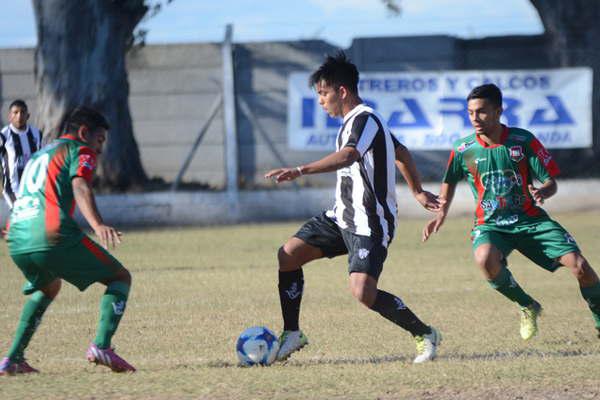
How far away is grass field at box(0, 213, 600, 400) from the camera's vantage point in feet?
19.3

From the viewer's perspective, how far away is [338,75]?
6730mm

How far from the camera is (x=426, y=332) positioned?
6738mm

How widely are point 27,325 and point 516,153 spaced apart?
3.37 metres

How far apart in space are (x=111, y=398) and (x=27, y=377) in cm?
83

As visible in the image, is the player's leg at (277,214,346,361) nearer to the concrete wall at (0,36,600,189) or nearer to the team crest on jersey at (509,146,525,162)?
the team crest on jersey at (509,146,525,162)

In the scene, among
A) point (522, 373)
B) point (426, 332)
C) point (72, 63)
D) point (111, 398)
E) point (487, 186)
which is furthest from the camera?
point (72, 63)

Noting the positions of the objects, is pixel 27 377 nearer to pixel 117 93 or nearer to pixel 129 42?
pixel 117 93

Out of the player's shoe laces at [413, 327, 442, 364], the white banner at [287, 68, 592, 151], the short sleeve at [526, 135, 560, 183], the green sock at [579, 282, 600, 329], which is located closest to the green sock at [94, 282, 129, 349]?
the player's shoe laces at [413, 327, 442, 364]

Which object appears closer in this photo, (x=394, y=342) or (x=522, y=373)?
(x=522, y=373)

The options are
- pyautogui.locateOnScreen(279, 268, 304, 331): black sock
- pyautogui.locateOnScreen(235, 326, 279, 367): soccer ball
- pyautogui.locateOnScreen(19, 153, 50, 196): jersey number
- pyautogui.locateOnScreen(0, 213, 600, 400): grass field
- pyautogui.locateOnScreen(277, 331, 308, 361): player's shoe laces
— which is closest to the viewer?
pyautogui.locateOnScreen(0, 213, 600, 400): grass field

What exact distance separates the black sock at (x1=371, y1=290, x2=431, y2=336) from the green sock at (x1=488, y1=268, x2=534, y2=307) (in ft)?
3.25

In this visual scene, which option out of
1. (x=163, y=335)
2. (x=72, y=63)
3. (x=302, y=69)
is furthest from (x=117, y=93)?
(x=163, y=335)

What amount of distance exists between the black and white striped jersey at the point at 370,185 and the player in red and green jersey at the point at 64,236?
138cm

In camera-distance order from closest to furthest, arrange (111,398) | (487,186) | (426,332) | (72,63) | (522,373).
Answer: (111,398) < (522,373) < (426,332) < (487,186) < (72,63)
